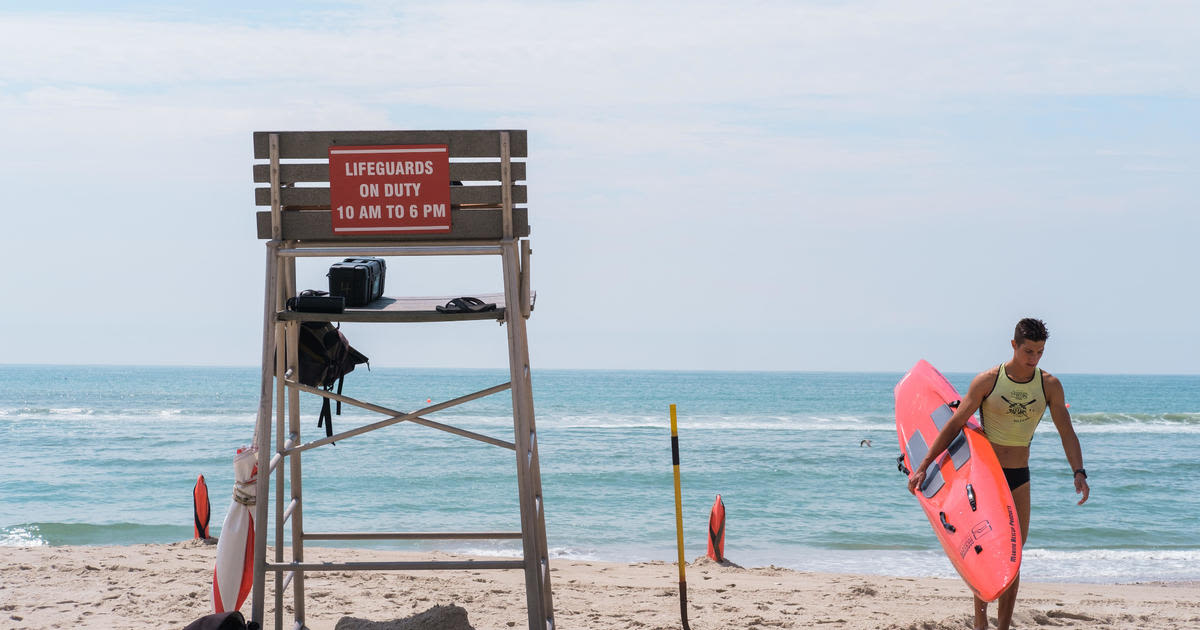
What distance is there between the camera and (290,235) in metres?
4.11

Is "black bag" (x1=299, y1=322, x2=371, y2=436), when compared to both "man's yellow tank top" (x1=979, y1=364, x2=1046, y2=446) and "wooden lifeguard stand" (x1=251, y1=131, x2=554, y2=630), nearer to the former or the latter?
"wooden lifeguard stand" (x1=251, y1=131, x2=554, y2=630)

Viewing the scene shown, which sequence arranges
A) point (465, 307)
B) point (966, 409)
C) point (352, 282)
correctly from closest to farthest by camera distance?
point (465, 307) → point (352, 282) → point (966, 409)

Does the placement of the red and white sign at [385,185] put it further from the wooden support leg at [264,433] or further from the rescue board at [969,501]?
the rescue board at [969,501]

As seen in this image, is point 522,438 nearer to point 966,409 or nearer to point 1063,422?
point 966,409

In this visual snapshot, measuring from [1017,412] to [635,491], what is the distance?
12466 mm

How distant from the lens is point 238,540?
4.57m

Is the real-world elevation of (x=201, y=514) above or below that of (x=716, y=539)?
above

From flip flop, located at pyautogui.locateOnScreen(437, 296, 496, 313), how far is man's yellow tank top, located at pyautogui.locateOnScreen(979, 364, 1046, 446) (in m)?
2.55

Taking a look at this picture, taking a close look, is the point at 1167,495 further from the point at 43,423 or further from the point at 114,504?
the point at 43,423

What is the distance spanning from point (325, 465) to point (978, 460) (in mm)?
15923

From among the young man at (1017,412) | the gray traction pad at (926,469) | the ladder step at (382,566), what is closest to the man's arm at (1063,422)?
the young man at (1017,412)

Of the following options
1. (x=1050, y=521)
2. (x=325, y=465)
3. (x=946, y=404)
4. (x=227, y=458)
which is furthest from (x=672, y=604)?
(x=227, y=458)

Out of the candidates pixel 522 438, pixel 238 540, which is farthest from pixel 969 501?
pixel 238 540

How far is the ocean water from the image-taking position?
1186 cm
